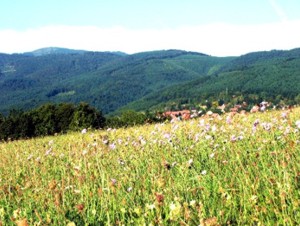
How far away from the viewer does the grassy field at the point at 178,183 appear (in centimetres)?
304

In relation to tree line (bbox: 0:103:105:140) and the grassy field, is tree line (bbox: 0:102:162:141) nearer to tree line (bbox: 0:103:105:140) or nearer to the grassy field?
tree line (bbox: 0:103:105:140)

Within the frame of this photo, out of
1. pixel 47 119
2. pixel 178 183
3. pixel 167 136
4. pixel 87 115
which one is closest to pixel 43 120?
pixel 47 119

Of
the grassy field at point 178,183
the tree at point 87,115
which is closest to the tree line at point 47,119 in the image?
the tree at point 87,115

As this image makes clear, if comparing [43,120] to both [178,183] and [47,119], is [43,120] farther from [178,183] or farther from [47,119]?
[178,183]

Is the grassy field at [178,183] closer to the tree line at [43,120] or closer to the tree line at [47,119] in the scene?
the tree line at [47,119]

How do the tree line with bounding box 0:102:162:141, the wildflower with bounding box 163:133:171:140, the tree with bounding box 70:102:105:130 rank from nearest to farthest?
the wildflower with bounding box 163:133:171:140
the tree with bounding box 70:102:105:130
the tree line with bounding box 0:102:162:141

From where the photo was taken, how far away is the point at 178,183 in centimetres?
386

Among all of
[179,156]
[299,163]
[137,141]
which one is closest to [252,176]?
[299,163]

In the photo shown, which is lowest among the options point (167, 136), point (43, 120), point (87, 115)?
point (43, 120)

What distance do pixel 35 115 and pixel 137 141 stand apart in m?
34.4

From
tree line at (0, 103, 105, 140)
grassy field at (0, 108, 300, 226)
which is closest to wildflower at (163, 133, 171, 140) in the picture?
grassy field at (0, 108, 300, 226)

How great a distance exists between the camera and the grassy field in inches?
120

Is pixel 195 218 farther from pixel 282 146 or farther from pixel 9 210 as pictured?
pixel 282 146

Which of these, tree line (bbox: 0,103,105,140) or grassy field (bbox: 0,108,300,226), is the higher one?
grassy field (bbox: 0,108,300,226)
